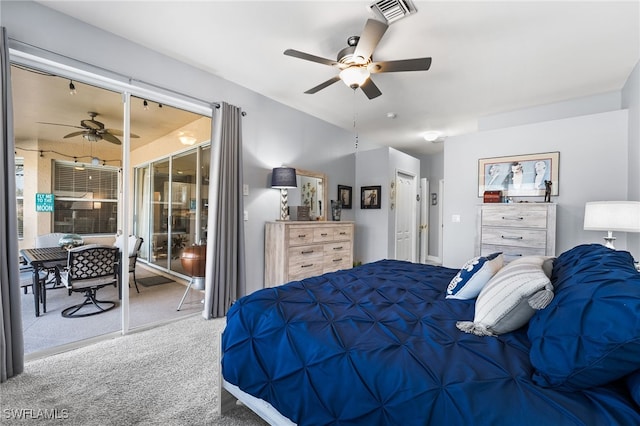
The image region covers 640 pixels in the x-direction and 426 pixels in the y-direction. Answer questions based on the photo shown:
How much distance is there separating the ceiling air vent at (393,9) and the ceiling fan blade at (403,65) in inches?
12.2

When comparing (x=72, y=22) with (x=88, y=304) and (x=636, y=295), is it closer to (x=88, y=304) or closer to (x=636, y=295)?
(x=88, y=304)

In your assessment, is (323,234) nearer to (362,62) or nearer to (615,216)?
(362,62)

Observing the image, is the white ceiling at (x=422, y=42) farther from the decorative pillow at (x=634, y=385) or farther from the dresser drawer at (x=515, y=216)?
the decorative pillow at (x=634, y=385)

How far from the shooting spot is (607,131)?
3.34 metres

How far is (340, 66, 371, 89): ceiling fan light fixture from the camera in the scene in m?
2.45

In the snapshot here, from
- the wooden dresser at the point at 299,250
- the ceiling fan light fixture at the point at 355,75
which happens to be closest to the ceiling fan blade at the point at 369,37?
the ceiling fan light fixture at the point at 355,75

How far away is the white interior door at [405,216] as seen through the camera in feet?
18.6

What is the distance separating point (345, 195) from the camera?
520cm

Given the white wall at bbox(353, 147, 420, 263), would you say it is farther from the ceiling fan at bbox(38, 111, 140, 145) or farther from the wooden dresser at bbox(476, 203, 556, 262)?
the ceiling fan at bbox(38, 111, 140, 145)

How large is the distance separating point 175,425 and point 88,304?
8.63 feet

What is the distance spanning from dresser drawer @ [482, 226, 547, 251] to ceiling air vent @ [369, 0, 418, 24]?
267 cm

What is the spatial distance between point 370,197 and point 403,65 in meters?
Answer: 3.14

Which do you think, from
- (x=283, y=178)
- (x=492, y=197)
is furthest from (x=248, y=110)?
(x=492, y=197)

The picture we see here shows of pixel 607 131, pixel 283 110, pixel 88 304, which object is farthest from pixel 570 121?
pixel 88 304
